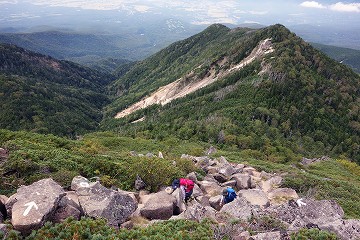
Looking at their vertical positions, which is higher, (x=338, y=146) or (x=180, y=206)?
(x=180, y=206)

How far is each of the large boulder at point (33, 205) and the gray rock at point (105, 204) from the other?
176cm

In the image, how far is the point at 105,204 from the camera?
50.9 ft

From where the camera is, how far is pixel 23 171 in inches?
773

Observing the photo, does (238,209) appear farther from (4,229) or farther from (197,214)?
(4,229)

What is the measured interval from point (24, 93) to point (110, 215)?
170149 mm

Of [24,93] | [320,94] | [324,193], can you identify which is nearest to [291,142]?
[320,94]

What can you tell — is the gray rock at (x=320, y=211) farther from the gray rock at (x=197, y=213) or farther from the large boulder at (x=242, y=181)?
the large boulder at (x=242, y=181)


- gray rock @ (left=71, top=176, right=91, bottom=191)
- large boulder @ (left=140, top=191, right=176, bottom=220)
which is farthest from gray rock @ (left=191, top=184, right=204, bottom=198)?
gray rock @ (left=71, top=176, right=91, bottom=191)

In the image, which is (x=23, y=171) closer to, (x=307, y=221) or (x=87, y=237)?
(x=87, y=237)

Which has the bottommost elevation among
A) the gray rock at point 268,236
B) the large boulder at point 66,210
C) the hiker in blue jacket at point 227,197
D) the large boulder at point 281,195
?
the large boulder at point 281,195

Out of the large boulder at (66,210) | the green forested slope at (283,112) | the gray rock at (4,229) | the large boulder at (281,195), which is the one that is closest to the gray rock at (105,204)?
the large boulder at (66,210)

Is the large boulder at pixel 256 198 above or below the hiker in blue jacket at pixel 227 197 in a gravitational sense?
below

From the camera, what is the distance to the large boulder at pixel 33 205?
12.3m

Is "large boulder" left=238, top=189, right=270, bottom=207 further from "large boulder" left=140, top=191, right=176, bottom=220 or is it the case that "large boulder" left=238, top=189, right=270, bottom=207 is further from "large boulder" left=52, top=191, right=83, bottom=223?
"large boulder" left=52, top=191, right=83, bottom=223
